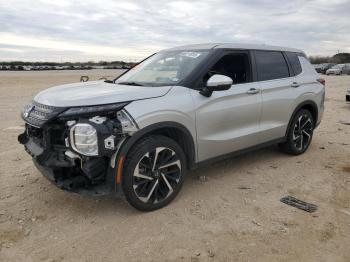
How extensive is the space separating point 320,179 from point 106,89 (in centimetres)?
309

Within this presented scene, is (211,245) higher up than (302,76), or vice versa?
(302,76)

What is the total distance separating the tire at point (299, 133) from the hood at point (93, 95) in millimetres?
2616

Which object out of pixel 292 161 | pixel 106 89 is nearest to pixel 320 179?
pixel 292 161

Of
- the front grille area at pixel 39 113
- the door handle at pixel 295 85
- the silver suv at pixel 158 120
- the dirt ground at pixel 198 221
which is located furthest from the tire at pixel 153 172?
the door handle at pixel 295 85

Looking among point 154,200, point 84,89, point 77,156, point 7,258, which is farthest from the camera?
point 84,89

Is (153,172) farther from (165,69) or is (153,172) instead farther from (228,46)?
(228,46)

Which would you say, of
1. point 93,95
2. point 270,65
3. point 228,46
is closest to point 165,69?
point 228,46

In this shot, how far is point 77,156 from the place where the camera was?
3.58 metres

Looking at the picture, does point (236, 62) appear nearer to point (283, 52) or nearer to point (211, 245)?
point (283, 52)

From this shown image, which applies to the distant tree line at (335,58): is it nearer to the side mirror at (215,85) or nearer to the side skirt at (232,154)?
the side skirt at (232,154)

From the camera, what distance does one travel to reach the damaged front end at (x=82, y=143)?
11.3 feet

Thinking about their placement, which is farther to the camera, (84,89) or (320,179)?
(320,179)

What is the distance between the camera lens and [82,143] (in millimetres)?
3467

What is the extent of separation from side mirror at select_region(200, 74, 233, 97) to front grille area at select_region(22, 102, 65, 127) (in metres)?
1.60
